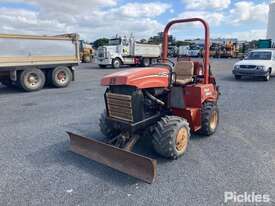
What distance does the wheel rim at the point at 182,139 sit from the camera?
433cm

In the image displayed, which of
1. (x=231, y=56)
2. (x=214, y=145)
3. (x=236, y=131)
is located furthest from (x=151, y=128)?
(x=231, y=56)

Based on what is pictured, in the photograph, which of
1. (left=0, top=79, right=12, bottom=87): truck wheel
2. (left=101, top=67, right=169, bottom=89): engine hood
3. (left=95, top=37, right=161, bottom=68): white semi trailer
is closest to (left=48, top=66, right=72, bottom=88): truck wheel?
(left=0, top=79, right=12, bottom=87): truck wheel

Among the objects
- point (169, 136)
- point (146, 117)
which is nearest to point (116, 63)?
point (146, 117)

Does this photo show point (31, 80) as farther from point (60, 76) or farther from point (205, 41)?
point (205, 41)

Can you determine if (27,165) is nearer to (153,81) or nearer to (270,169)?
(153,81)

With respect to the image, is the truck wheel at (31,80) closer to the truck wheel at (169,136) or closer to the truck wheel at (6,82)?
the truck wheel at (6,82)

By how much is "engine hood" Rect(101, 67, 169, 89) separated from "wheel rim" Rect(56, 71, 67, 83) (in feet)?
28.8

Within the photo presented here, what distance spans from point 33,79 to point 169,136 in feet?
30.0

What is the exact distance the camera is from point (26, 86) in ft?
37.5

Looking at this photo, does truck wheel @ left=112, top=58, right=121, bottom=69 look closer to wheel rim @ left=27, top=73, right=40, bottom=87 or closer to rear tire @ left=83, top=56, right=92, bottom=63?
rear tire @ left=83, top=56, right=92, bottom=63

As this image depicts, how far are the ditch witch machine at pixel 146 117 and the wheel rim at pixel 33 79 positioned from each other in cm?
777

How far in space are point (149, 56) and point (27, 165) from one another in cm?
2168

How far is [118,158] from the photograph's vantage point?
12.9 feet

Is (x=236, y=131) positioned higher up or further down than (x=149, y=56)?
further down
